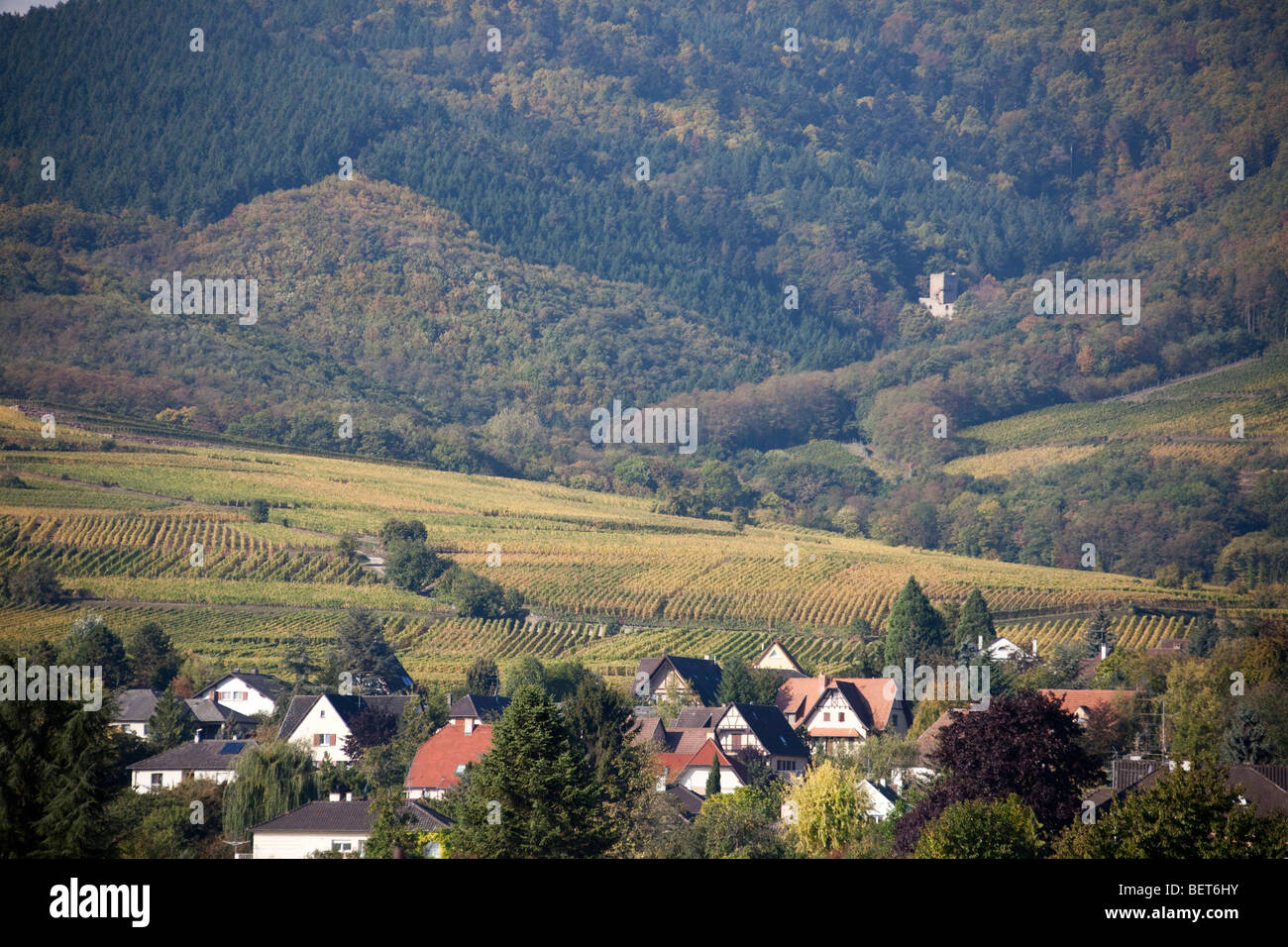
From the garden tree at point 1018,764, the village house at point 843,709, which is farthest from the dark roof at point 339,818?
the village house at point 843,709

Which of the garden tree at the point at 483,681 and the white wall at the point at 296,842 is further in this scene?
the garden tree at the point at 483,681

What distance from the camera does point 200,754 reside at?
54594 millimetres

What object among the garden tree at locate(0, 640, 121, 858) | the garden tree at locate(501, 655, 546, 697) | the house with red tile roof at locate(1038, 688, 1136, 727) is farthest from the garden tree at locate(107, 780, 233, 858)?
the house with red tile roof at locate(1038, 688, 1136, 727)

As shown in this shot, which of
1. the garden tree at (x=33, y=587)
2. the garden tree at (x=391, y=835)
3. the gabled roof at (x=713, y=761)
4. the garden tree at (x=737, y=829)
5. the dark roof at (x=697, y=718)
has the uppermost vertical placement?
the garden tree at (x=33, y=587)

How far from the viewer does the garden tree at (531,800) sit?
112ft

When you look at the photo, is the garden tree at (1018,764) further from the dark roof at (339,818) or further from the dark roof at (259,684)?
the dark roof at (259,684)

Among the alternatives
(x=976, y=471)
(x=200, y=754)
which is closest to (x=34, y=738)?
(x=200, y=754)

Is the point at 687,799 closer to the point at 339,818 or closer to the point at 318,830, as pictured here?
the point at 339,818

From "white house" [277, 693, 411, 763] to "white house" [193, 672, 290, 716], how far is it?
3.45 m

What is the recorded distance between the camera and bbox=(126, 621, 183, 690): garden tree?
2830 inches

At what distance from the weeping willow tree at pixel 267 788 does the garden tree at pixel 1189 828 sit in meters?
23.9

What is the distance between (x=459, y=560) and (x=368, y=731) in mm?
44635

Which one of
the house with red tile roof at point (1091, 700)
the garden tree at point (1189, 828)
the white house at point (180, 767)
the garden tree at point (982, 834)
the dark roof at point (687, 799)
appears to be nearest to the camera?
the garden tree at point (1189, 828)
